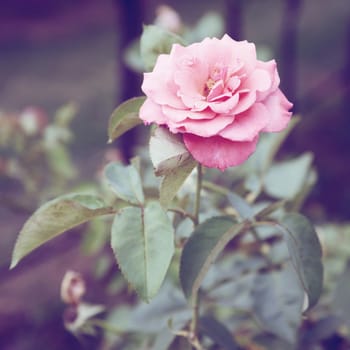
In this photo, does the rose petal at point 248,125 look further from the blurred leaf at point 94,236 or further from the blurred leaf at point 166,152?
the blurred leaf at point 94,236

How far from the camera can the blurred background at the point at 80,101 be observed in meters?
1.61

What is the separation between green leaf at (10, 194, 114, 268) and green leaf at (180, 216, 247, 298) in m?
0.11

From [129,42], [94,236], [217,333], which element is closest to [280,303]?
[217,333]

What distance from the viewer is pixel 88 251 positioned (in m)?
1.30

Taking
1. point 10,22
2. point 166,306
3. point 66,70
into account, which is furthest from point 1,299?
point 10,22

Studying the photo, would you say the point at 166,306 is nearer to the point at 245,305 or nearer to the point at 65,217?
the point at 245,305

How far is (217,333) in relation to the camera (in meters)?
0.87

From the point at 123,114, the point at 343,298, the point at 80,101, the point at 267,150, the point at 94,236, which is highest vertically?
the point at 123,114

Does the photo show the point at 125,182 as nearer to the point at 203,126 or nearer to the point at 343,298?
the point at 203,126

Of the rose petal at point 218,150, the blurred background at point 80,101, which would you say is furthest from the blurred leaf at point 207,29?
the rose petal at point 218,150

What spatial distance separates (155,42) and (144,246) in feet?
0.86

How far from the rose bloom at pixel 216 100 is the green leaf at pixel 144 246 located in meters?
0.11

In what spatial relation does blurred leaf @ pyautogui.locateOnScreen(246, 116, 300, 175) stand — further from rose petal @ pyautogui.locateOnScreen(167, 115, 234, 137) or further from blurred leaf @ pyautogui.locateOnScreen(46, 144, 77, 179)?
blurred leaf @ pyautogui.locateOnScreen(46, 144, 77, 179)

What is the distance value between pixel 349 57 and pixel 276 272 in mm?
2245
